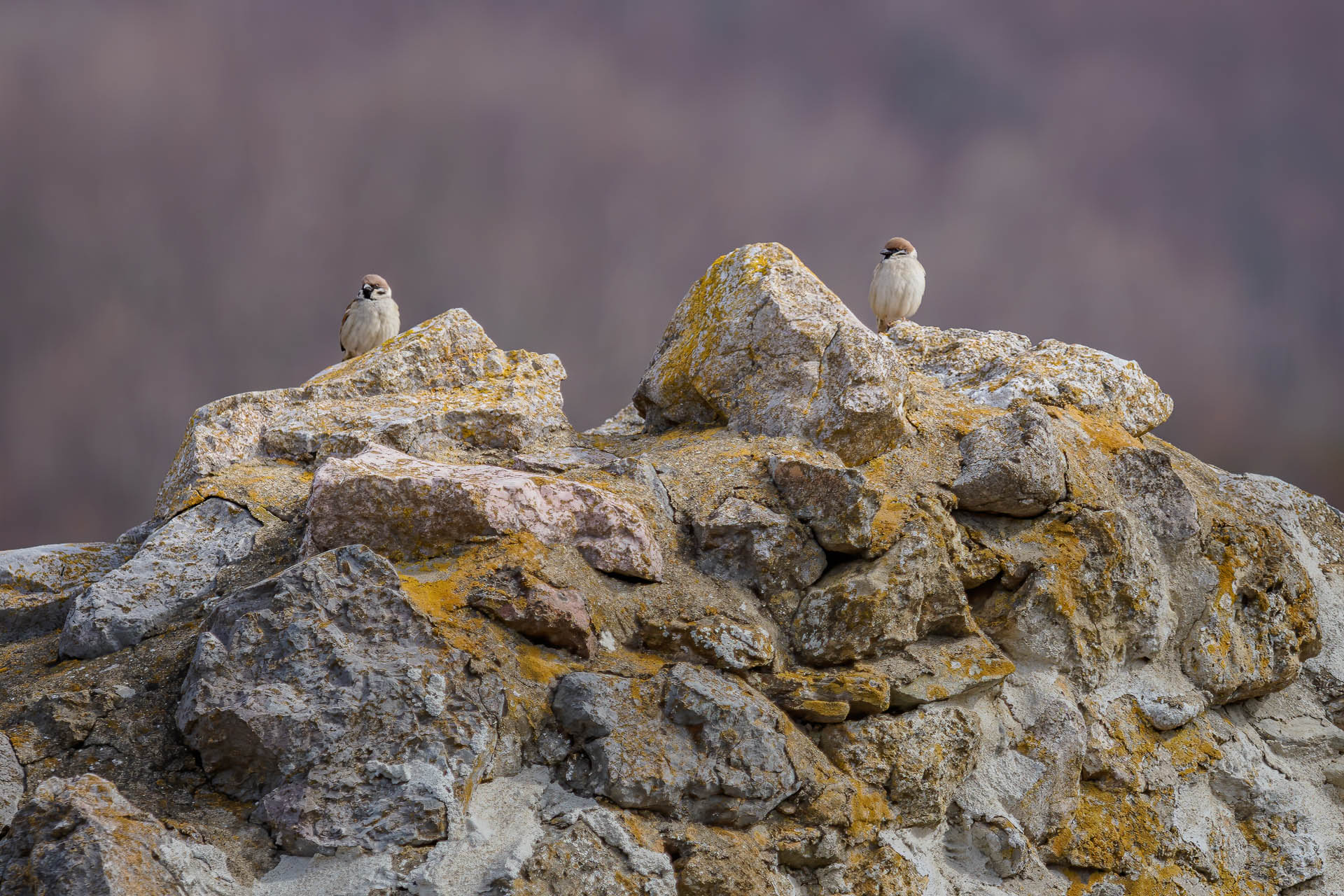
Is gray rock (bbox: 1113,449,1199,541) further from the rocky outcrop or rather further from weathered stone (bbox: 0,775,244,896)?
weathered stone (bbox: 0,775,244,896)

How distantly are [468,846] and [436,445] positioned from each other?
3.82 meters

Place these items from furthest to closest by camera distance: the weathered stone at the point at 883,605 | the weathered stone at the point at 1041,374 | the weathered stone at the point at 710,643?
the weathered stone at the point at 1041,374
the weathered stone at the point at 883,605
the weathered stone at the point at 710,643

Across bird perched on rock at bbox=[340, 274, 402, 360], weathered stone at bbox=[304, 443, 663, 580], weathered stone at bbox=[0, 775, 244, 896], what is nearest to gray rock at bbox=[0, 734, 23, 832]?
weathered stone at bbox=[0, 775, 244, 896]

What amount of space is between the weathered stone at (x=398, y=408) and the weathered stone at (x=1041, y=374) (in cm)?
363

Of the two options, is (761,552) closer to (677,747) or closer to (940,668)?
(940,668)

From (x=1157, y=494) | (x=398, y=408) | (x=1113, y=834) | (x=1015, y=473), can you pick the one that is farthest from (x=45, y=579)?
(x=1157, y=494)

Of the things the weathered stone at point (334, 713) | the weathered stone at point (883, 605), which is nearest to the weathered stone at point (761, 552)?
the weathered stone at point (883, 605)

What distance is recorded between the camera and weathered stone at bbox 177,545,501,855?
14.1 feet

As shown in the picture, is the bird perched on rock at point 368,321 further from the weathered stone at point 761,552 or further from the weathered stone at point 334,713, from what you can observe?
the weathered stone at point 334,713

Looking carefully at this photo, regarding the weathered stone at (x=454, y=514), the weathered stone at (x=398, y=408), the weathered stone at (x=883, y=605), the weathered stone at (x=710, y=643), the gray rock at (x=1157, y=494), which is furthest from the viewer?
the weathered stone at (x=398, y=408)

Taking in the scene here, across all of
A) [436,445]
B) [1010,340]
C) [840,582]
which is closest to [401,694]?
[840,582]

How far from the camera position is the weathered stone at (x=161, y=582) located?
17.7ft

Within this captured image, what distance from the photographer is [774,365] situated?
762 centimetres

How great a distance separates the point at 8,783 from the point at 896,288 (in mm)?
13430
